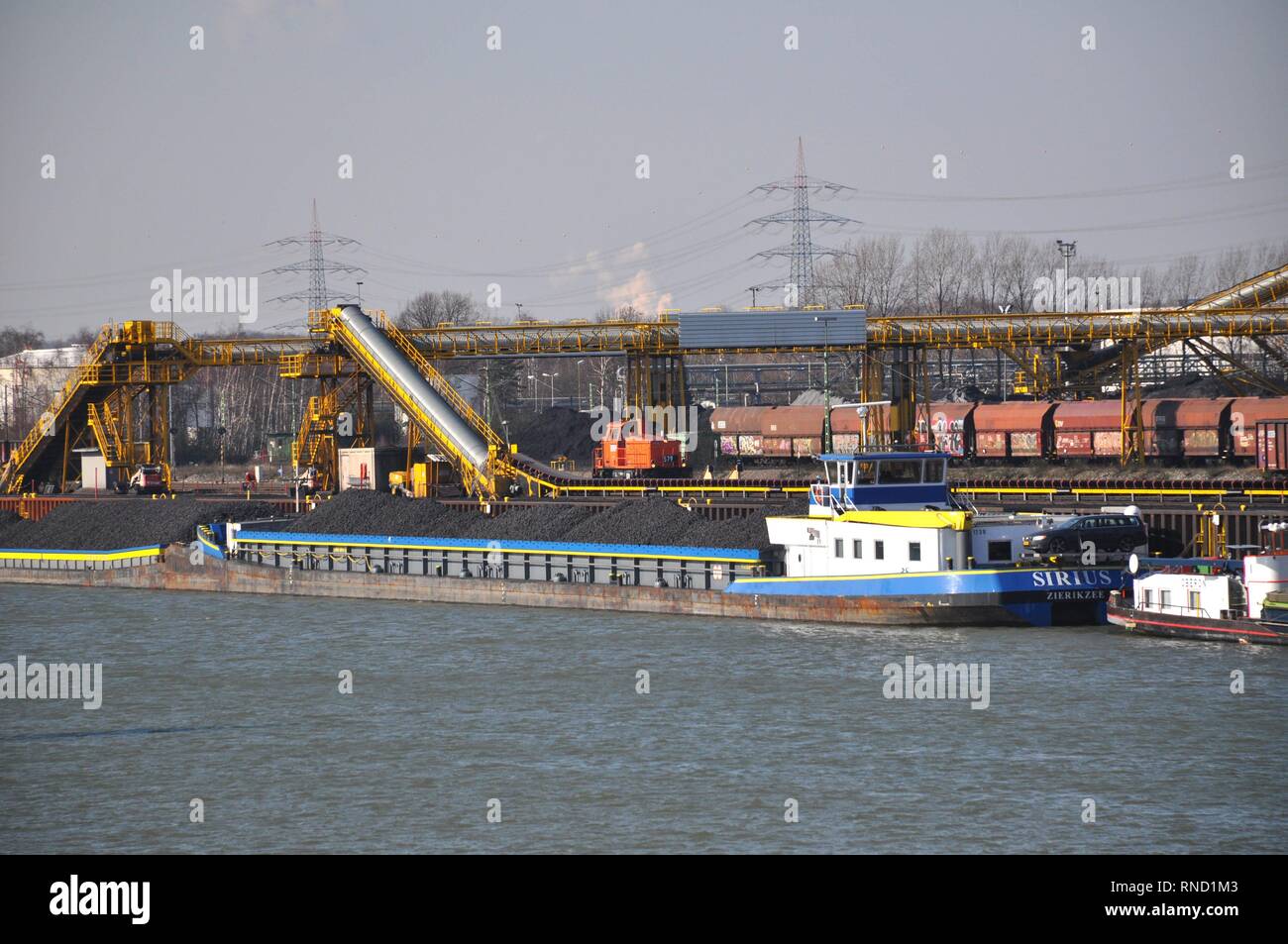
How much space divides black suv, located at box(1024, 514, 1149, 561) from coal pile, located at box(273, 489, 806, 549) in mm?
9216

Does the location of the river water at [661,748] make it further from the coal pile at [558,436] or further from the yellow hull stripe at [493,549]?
the coal pile at [558,436]

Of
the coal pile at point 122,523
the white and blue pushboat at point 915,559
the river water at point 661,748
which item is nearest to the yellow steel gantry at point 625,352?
the coal pile at point 122,523

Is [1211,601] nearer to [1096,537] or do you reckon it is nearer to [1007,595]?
[1007,595]

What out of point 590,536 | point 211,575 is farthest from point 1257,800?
point 211,575

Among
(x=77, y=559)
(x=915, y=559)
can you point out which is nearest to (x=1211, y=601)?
(x=915, y=559)

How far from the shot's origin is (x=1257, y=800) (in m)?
22.9

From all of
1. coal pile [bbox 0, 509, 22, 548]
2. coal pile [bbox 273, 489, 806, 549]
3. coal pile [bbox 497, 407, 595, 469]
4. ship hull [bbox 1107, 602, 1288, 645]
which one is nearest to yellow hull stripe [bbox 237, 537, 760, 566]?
coal pile [bbox 273, 489, 806, 549]

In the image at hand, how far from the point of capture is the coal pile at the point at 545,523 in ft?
160

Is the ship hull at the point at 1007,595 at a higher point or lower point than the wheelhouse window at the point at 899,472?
lower

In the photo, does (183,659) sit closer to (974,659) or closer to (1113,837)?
(974,659)

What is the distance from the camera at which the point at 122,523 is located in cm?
6600

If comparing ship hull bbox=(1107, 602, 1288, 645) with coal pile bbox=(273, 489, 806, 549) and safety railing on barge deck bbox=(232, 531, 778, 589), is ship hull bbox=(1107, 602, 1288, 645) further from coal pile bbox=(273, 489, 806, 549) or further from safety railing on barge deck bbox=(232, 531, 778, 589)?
coal pile bbox=(273, 489, 806, 549)

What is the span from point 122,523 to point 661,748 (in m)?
45.2

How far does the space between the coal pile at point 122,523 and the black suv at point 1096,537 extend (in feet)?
120
